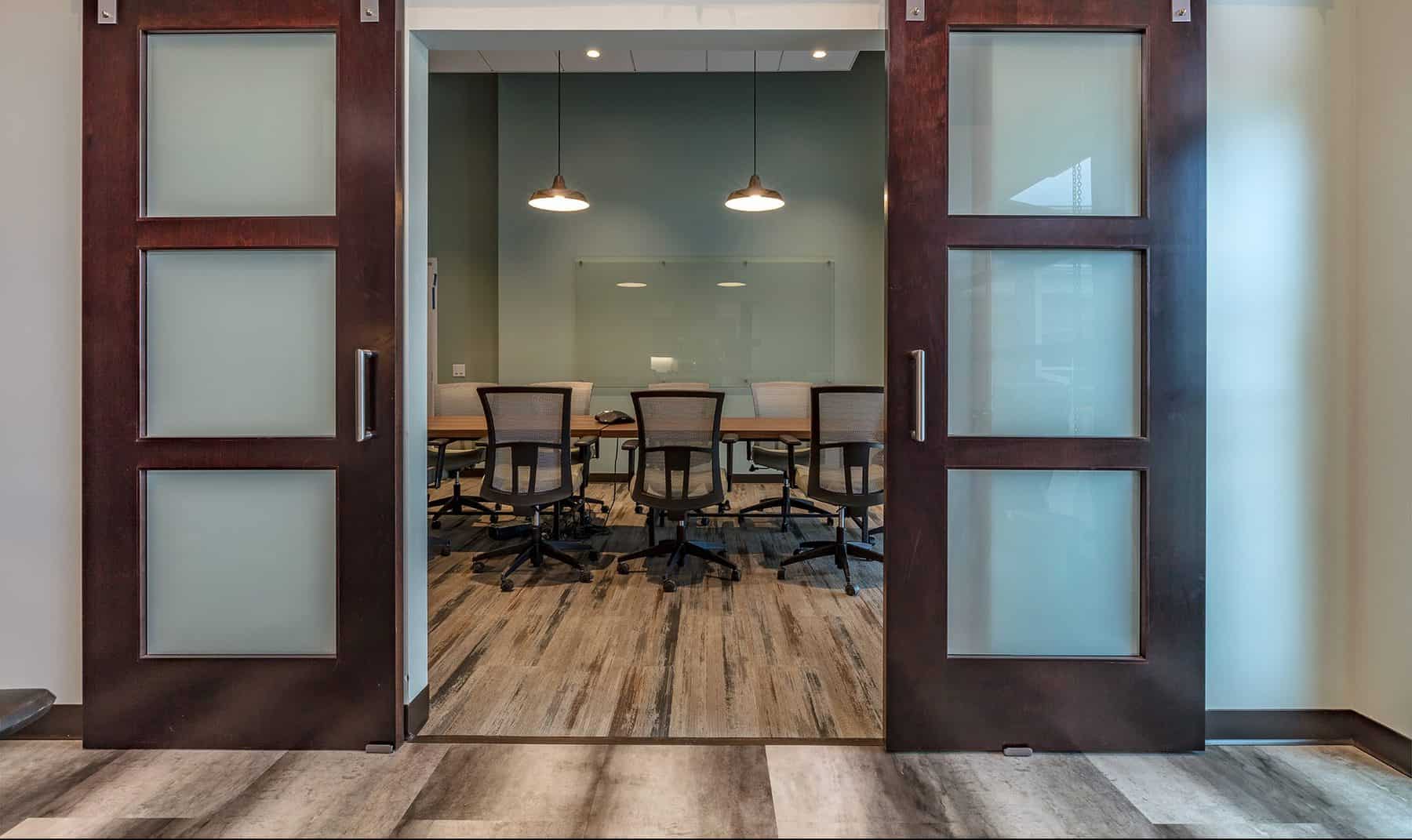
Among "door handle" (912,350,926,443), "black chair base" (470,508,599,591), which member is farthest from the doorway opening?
"door handle" (912,350,926,443)

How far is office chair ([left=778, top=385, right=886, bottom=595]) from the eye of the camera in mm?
2754

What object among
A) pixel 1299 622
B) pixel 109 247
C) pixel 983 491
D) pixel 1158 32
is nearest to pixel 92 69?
pixel 109 247

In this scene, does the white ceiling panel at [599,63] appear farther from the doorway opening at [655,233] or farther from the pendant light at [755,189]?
the pendant light at [755,189]

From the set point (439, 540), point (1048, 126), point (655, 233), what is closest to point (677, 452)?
point (439, 540)

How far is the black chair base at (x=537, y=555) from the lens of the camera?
9.42ft

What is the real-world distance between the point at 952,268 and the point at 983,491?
476 millimetres

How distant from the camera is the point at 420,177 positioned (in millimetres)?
1633

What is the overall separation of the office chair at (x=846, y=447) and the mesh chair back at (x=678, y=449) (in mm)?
378

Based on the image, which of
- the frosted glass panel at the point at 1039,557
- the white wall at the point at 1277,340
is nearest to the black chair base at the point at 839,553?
the frosted glass panel at the point at 1039,557

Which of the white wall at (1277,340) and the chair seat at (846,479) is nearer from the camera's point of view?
the white wall at (1277,340)

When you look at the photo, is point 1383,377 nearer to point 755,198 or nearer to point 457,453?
point 755,198

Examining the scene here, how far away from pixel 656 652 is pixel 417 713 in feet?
2.38

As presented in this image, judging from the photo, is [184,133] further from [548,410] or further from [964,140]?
[964,140]

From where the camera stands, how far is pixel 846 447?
2.78m
